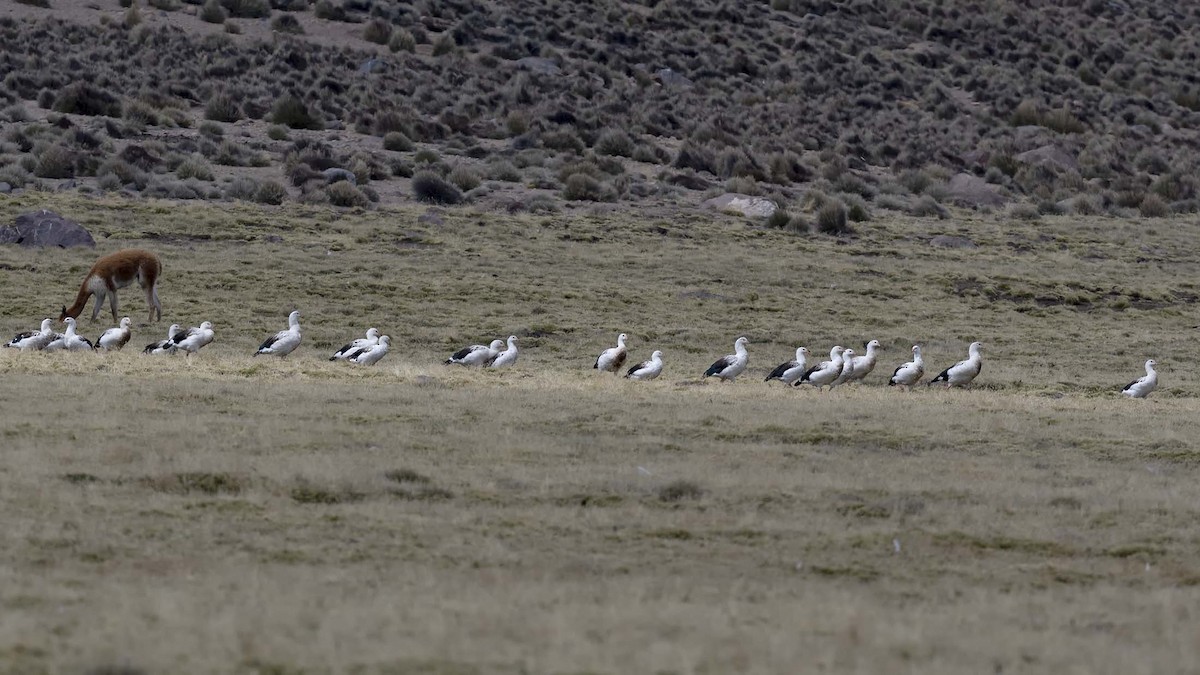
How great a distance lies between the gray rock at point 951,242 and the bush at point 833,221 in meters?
2.28

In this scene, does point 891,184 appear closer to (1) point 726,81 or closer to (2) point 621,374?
(1) point 726,81

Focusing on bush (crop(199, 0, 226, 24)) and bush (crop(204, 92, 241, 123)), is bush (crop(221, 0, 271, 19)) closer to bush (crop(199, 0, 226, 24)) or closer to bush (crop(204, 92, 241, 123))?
bush (crop(199, 0, 226, 24))

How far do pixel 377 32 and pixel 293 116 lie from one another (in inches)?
553

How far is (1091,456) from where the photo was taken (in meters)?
16.6

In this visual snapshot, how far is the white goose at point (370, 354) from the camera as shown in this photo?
75.2 feet

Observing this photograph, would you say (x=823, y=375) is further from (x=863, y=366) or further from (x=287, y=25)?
(x=287, y=25)

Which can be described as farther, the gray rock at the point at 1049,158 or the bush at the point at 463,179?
the gray rock at the point at 1049,158

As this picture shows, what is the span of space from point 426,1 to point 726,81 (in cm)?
1333

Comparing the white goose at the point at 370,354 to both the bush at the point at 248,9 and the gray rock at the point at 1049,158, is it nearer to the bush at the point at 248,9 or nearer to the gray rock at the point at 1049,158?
the gray rock at the point at 1049,158

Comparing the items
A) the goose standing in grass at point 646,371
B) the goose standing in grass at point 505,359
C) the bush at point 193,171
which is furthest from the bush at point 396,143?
the goose standing in grass at point 646,371

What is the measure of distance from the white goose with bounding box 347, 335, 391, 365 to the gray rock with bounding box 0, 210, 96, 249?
502 inches

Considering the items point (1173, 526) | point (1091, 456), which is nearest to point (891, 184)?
point (1091, 456)

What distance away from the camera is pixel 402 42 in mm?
64938

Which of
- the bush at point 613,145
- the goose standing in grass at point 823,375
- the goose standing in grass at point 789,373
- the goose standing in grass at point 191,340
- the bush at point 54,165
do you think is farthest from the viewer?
the bush at point 613,145
